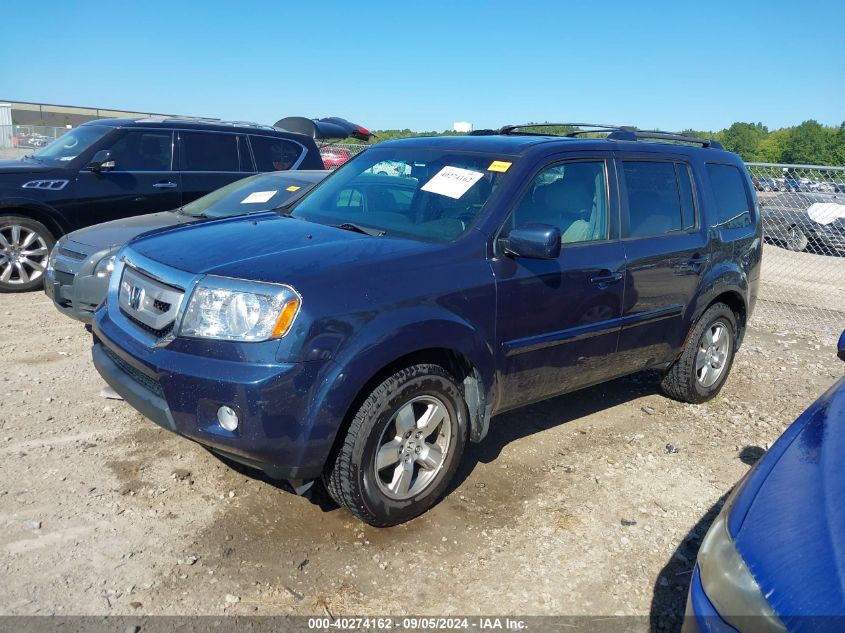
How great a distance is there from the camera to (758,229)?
567 centimetres

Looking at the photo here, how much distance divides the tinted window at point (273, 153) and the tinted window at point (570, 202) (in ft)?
18.4

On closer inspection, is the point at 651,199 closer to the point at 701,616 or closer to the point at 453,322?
the point at 453,322

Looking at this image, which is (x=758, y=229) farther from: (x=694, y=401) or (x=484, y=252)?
(x=484, y=252)

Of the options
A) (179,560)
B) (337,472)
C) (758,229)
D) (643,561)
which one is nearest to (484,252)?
(337,472)

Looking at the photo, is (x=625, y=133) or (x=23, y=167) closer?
(x=625, y=133)

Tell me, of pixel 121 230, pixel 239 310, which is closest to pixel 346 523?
pixel 239 310

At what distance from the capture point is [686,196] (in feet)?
16.3

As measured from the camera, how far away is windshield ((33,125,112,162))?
799 centimetres

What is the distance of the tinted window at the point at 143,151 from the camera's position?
8.04 metres

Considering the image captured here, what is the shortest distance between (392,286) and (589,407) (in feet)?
8.51

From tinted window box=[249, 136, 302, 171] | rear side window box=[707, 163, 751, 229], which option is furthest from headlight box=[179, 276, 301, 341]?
tinted window box=[249, 136, 302, 171]

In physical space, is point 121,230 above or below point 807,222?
below

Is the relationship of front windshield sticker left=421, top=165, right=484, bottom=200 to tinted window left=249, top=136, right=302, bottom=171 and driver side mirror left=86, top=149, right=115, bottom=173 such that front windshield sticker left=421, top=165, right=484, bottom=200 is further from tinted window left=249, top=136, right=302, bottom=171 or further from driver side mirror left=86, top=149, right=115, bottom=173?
tinted window left=249, top=136, right=302, bottom=171

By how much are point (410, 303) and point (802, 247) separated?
41.8ft
